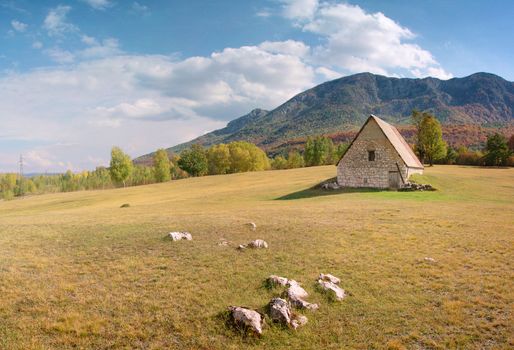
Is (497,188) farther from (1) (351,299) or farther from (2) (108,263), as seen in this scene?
(2) (108,263)

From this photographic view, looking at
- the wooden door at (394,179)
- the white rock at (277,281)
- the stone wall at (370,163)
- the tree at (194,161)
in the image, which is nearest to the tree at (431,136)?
the stone wall at (370,163)

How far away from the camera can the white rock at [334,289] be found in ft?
35.1

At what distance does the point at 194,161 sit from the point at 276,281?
102m

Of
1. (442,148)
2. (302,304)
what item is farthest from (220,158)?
(302,304)

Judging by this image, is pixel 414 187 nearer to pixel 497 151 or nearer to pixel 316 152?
pixel 497 151

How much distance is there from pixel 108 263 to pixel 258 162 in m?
105

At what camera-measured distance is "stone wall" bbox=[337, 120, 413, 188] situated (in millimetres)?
44375

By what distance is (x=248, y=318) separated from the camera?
8977mm

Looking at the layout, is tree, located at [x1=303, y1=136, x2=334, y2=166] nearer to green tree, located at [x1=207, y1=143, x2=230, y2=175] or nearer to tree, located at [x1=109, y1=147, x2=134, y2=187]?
green tree, located at [x1=207, y1=143, x2=230, y2=175]

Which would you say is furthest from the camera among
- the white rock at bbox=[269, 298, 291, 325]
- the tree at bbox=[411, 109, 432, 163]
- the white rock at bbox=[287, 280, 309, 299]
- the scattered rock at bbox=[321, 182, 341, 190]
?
the tree at bbox=[411, 109, 432, 163]

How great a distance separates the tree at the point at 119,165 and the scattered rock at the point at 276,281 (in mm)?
89753

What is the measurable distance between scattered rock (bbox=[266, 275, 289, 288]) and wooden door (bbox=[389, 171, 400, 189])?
122ft

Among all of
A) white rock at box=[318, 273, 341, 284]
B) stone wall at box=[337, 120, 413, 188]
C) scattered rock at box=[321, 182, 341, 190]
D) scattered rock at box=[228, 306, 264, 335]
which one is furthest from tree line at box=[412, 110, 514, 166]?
scattered rock at box=[228, 306, 264, 335]

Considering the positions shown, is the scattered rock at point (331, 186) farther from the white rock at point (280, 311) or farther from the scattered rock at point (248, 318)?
the scattered rock at point (248, 318)
